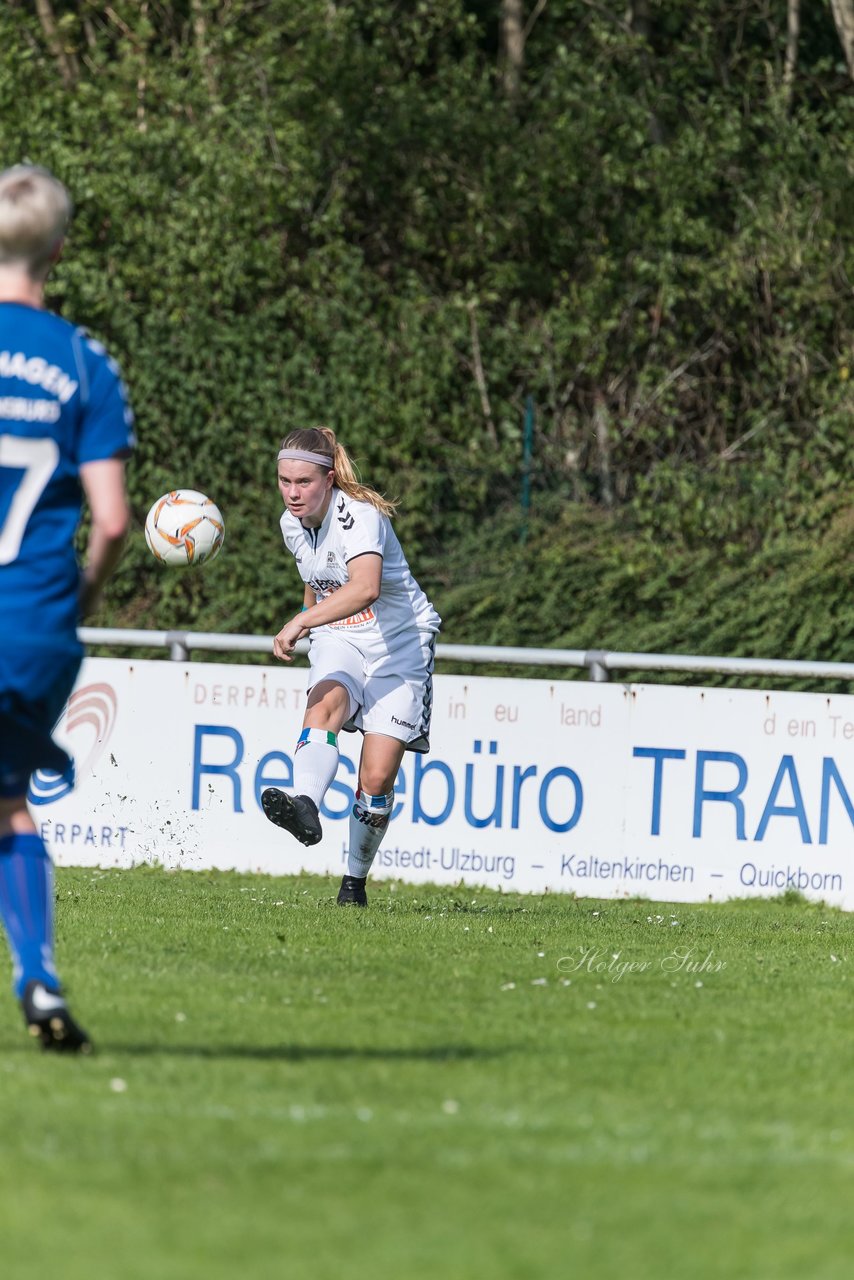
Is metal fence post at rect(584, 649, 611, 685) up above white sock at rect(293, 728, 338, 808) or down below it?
above

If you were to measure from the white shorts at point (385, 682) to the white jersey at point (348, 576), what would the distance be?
56 millimetres

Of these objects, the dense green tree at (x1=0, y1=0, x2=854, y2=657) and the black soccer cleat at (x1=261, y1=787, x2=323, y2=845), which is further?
the dense green tree at (x1=0, y1=0, x2=854, y2=657)

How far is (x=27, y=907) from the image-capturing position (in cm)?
477

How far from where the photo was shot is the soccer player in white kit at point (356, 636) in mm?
8734

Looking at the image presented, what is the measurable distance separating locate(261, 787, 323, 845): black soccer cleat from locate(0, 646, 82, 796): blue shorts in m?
3.24

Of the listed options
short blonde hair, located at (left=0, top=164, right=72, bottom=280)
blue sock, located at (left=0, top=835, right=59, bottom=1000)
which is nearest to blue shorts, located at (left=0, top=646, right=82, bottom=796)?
blue sock, located at (left=0, top=835, right=59, bottom=1000)

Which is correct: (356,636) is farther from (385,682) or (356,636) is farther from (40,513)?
(40,513)

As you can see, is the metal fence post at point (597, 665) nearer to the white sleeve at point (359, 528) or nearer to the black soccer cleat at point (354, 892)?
the black soccer cleat at point (354, 892)

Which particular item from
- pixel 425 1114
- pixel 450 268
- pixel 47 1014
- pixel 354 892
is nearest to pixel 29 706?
pixel 47 1014

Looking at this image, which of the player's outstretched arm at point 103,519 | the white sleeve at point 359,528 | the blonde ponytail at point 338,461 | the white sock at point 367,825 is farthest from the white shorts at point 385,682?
the player's outstretched arm at point 103,519

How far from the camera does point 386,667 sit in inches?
360

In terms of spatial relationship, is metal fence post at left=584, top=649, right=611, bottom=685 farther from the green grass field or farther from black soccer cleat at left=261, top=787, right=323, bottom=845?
the green grass field

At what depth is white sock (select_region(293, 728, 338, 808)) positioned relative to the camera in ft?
27.9

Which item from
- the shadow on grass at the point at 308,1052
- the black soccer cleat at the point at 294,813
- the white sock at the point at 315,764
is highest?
the white sock at the point at 315,764
